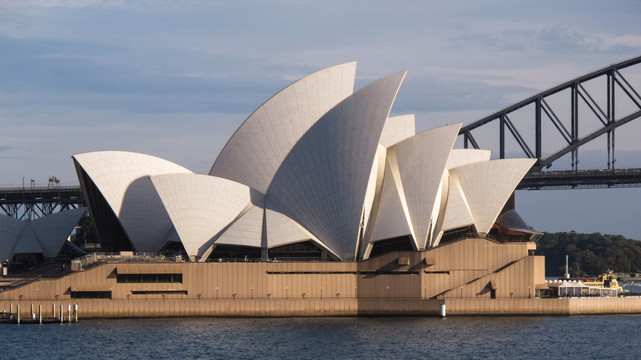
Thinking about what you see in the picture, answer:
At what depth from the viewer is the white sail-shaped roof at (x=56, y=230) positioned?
284 feet

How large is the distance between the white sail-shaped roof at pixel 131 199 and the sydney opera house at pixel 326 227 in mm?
254

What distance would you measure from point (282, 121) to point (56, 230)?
2226 centimetres

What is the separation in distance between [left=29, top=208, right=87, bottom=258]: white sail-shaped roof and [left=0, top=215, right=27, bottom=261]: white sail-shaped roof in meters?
1.32

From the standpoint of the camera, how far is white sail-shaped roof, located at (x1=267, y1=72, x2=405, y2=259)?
7362 cm

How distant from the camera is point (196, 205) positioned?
7638 centimetres

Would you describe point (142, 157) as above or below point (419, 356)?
above

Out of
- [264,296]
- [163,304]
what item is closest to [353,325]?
[264,296]

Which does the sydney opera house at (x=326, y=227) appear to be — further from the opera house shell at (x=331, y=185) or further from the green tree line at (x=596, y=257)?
the green tree line at (x=596, y=257)

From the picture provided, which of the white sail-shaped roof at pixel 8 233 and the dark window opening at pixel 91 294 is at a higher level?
the white sail-shaped roof at pixel 8 233

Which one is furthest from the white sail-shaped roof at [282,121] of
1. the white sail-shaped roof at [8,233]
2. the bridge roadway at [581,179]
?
the bridge roadway at [581,179]

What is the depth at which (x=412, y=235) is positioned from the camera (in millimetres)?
74812

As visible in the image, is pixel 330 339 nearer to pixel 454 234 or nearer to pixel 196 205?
pixel 196 205

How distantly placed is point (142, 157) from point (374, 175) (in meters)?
18.1

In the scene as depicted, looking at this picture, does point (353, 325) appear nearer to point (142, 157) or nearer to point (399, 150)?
point (399, 150)
